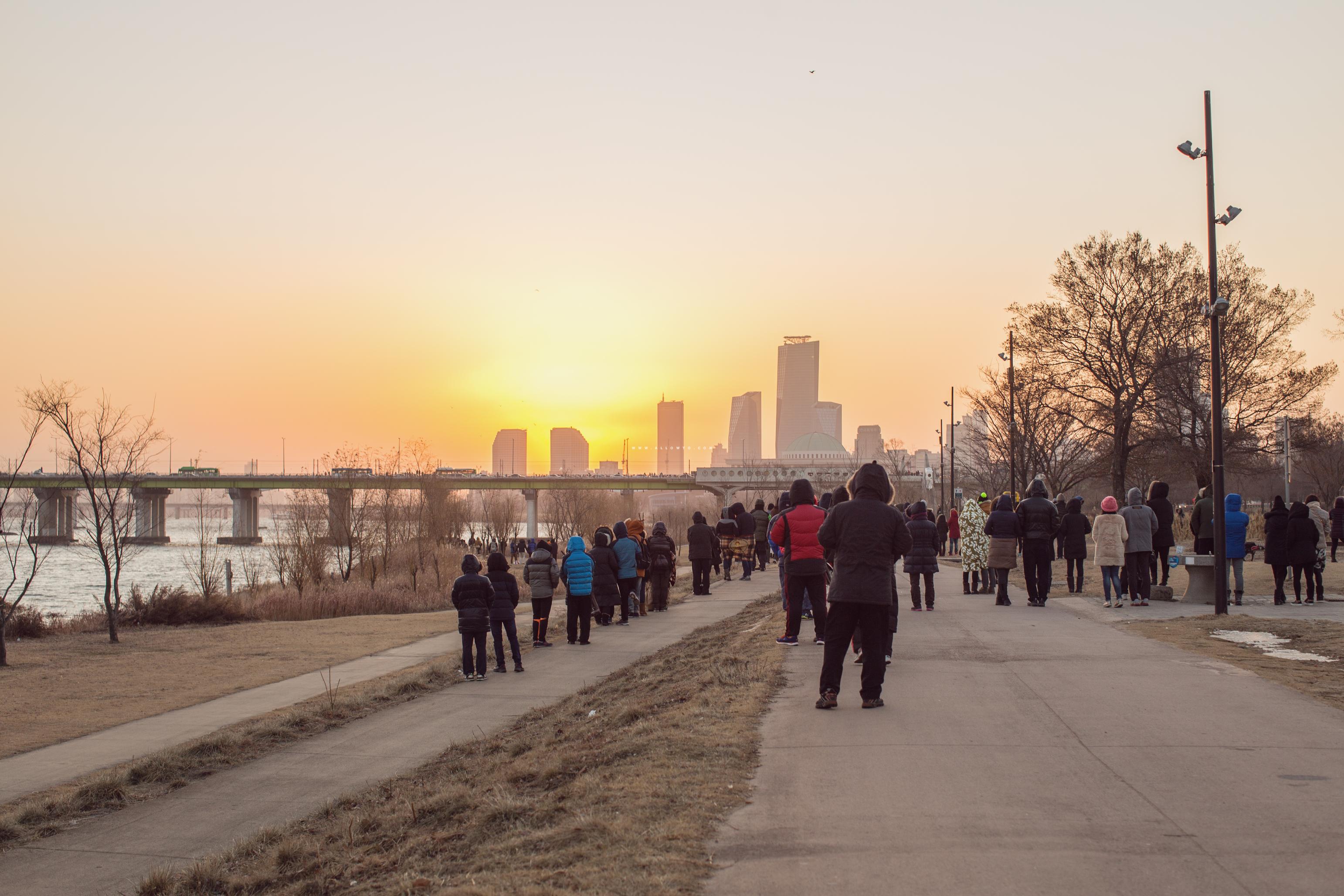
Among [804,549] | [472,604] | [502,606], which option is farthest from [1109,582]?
[472,604]

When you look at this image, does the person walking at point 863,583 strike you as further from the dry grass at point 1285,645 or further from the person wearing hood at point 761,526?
the person wearing hood at point 761,526

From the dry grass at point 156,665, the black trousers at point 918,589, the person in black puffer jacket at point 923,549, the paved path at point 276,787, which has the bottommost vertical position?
the dry grass at point 156,665

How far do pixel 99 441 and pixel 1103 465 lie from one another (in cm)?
3548

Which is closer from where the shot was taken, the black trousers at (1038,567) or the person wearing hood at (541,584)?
the black trousers at (1038,567)

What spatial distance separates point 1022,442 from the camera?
4122cm

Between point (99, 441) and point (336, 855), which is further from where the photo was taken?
point (99, 441)

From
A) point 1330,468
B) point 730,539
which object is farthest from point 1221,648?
point 1330,468

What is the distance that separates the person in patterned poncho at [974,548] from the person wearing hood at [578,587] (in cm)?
715

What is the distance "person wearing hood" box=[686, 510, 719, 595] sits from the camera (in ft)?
84.7

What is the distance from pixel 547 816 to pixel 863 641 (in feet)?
11.5

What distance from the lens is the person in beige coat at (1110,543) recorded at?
58.0ft

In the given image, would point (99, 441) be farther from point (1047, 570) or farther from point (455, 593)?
point (1047, 570)

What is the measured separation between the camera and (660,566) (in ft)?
77.2

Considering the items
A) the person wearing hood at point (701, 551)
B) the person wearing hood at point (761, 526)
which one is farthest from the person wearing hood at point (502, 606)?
the person wearing hood at point (761, 526)
